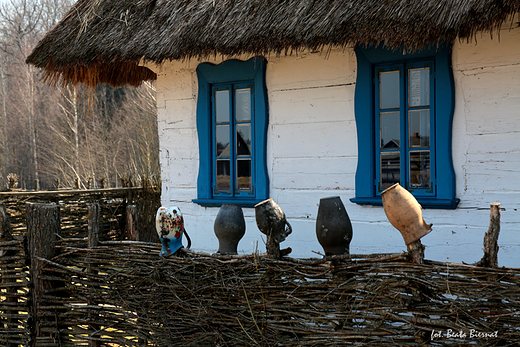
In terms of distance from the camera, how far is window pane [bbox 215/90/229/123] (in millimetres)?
4637

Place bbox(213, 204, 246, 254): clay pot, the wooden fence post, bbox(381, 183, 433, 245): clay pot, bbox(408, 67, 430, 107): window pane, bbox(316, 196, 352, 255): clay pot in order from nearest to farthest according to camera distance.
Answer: bbox(381, 183, 433, 245): clay pot < bbox(316, 196, 352, 255): clay pot < bbox(213, 204, 246, 254): clay pot < the wooden fence post < bbox(408, 67, 430, 107): window pane

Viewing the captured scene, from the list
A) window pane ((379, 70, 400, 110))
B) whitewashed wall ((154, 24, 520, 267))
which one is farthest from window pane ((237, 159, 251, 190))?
window pane ((379, 70, 400, 110))

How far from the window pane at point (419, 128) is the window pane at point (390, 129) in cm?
11

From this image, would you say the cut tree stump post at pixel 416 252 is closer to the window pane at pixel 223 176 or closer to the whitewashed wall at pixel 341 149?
the whitewashed wall at pixel 341 149

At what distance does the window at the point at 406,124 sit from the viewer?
3.60 metres

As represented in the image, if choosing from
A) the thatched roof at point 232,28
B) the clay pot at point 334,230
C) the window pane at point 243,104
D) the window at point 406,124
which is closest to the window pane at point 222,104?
the window pane at point 243,104

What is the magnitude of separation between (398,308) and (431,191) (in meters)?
1.74

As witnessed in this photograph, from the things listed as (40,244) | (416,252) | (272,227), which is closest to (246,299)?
(272,227)

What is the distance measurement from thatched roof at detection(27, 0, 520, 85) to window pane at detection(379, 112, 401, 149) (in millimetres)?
710

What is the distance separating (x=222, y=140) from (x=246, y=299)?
2.36 meters

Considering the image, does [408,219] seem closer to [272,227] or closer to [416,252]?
[416,252]

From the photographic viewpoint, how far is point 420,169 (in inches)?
148

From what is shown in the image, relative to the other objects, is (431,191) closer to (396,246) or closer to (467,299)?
(396,246)

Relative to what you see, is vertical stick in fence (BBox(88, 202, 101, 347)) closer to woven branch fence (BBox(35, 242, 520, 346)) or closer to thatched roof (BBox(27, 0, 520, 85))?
woven branch fence (BBox(35, 242, 520, 346))
